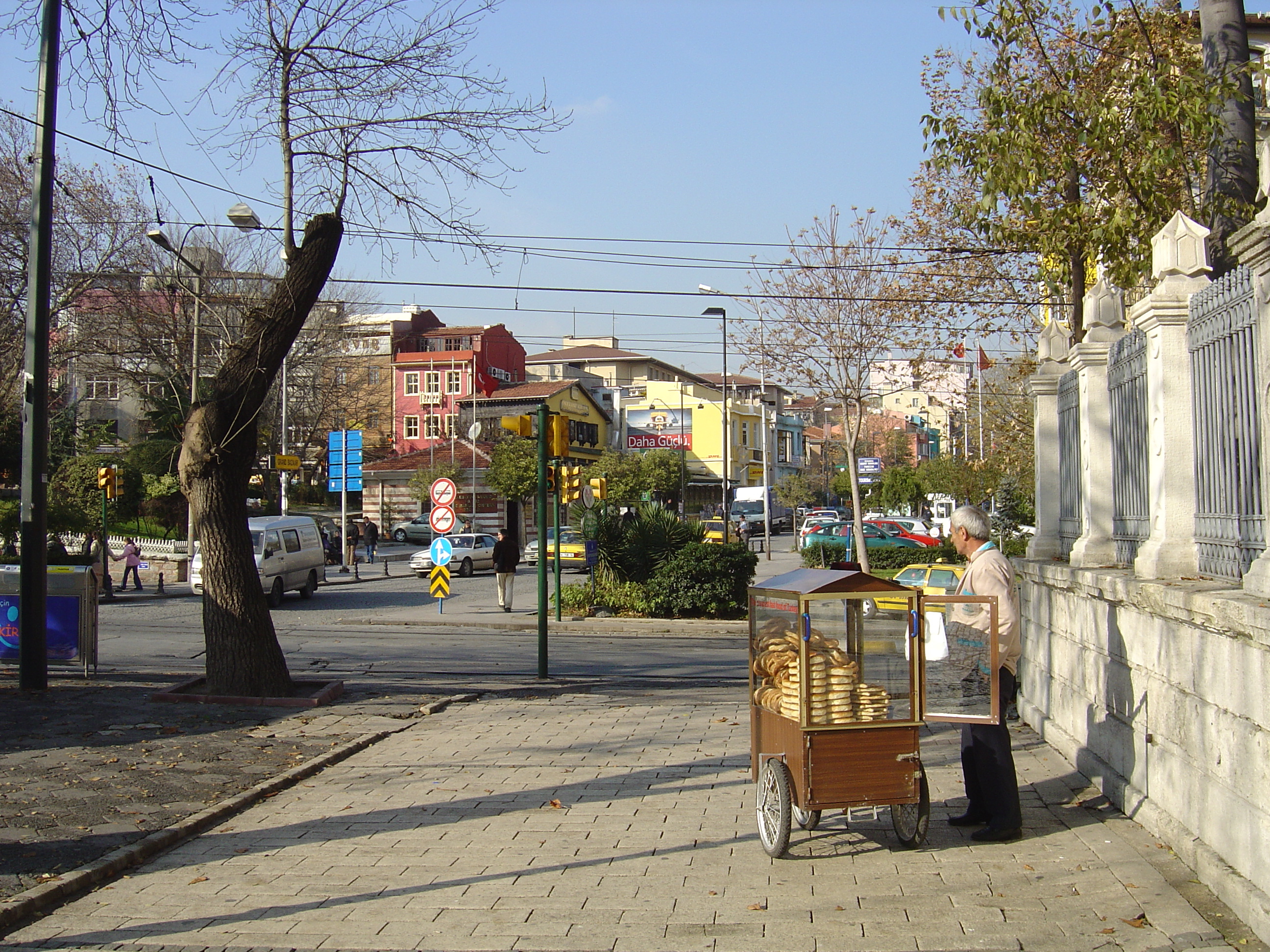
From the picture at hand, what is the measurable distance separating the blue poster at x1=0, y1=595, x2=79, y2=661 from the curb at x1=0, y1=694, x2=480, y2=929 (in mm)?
5077

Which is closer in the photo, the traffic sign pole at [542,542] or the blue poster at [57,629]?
the blue poster at [57,629]

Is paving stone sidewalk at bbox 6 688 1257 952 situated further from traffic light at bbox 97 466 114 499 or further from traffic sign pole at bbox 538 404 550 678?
traffic light at bbox 97 466 114 499

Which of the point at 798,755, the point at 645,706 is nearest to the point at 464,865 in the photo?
the point at 798,755

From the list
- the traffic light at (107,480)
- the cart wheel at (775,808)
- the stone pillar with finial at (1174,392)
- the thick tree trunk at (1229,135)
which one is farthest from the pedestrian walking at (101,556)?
the stone pillar with finial at (1174,392)

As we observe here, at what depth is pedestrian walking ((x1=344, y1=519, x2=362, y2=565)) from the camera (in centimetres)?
3969

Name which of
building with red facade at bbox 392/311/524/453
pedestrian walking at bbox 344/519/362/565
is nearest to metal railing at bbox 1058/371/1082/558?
pedestrian walking at bbox 344/519/362/565

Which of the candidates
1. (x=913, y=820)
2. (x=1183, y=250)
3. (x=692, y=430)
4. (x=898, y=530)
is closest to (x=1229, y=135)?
(x=1183, y=250)

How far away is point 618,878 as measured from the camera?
5.80 metres

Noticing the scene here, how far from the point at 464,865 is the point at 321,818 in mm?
1545

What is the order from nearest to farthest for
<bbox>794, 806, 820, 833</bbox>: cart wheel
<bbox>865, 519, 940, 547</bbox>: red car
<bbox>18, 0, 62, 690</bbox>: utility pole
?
1. <bbox>794, 806, 820, 833</bbox>: cart wheel
2. <bbox>18, 0, 62, 690</bbox>: utility pole
3. <bbox>865, 519, 940, 547</bbox>: red car

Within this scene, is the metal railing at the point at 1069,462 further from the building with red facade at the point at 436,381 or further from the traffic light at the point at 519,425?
the building with red facade at the point at 436,381

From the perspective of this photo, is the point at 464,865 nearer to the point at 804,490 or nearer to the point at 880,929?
the point at 880,929

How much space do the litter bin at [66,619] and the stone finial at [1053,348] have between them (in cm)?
1050

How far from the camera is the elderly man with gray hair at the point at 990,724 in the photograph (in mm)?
6301
